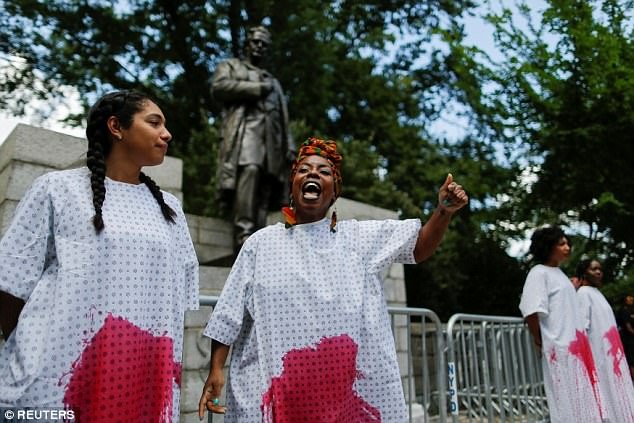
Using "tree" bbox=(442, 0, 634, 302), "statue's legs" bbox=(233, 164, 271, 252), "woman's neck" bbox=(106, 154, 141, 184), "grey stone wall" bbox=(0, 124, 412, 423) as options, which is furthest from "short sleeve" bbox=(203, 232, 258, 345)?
"tree" bbox=(442, 0, 634, 302)

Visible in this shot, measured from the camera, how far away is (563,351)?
12.0 feet

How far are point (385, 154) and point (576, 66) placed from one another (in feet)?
21.6

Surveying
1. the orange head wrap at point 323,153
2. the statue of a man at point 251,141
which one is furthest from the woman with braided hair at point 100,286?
the statue of a man at point 251,141

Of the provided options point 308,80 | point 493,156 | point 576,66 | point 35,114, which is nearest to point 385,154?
point 308,80

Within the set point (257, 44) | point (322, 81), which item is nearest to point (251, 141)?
point (257, 44)

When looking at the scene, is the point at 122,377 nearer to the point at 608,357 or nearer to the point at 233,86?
the point at 608,357

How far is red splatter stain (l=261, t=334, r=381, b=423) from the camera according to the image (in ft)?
6.39

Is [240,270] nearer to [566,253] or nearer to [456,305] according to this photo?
[566,253]

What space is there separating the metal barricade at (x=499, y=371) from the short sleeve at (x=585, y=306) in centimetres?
66

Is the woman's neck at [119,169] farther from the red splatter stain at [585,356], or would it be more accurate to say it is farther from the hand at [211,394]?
the red splatter stain at [585,356]

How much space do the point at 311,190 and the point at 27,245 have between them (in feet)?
3.48

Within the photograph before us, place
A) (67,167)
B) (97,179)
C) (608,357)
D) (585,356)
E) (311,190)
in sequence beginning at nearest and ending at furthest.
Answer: (97,179), (311,190), (67,167), (585,356), (608,357)

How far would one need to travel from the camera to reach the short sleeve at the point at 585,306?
4.05m

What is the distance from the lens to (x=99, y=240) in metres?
1.75
